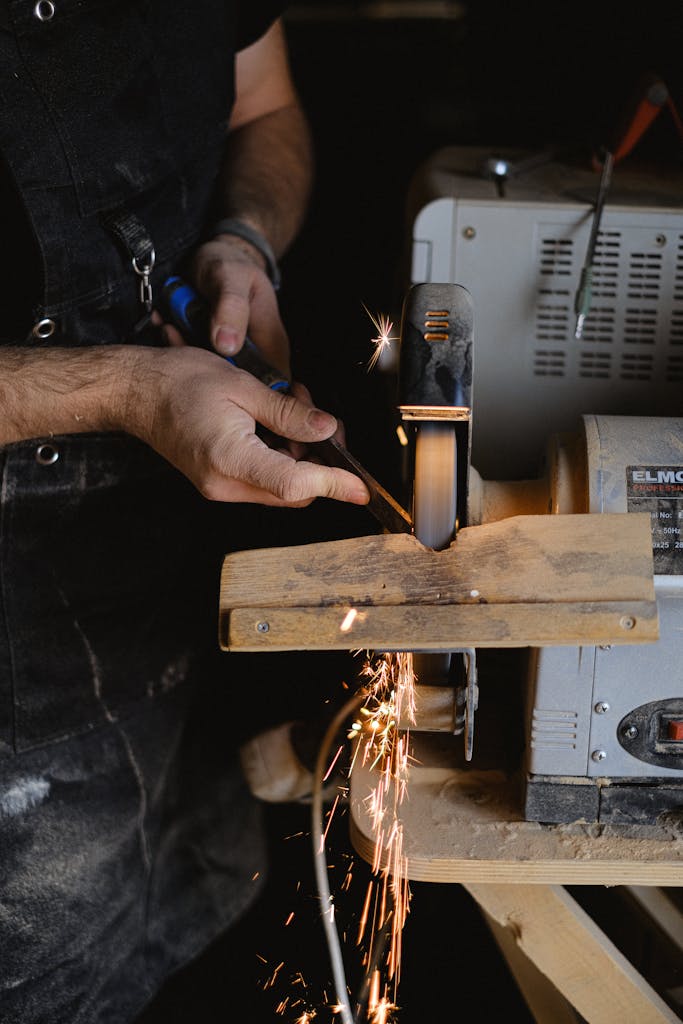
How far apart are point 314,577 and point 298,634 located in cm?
6

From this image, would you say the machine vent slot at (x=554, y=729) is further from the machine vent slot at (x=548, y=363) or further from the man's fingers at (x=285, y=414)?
the machine vent slot at (x=548, y=363)

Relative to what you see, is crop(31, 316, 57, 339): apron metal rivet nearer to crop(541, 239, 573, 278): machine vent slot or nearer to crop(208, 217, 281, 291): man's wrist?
crop(208, 217, 281, 291): man's wrist

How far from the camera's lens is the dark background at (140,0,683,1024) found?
1.82 metres

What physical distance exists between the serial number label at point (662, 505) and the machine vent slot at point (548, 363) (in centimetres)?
38

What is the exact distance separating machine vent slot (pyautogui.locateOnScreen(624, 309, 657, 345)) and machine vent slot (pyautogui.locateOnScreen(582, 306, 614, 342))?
0.07 feet

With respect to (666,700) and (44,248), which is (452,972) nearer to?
(666,700)

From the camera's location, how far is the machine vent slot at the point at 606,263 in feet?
3.90

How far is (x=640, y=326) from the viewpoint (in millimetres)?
1226

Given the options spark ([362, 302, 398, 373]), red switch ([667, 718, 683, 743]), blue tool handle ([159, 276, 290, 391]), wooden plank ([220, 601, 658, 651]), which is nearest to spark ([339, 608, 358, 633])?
wooden plank ([220, 601, 658, 651])

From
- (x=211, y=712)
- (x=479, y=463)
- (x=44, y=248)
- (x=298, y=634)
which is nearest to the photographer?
(x=298, y=634)

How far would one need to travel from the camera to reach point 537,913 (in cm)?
106

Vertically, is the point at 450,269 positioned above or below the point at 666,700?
above

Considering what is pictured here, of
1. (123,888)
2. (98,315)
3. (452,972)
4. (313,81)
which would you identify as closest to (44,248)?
(98,315)

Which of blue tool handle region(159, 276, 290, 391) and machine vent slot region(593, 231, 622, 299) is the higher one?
machine vent slot region(593, 231, 622, 299)
